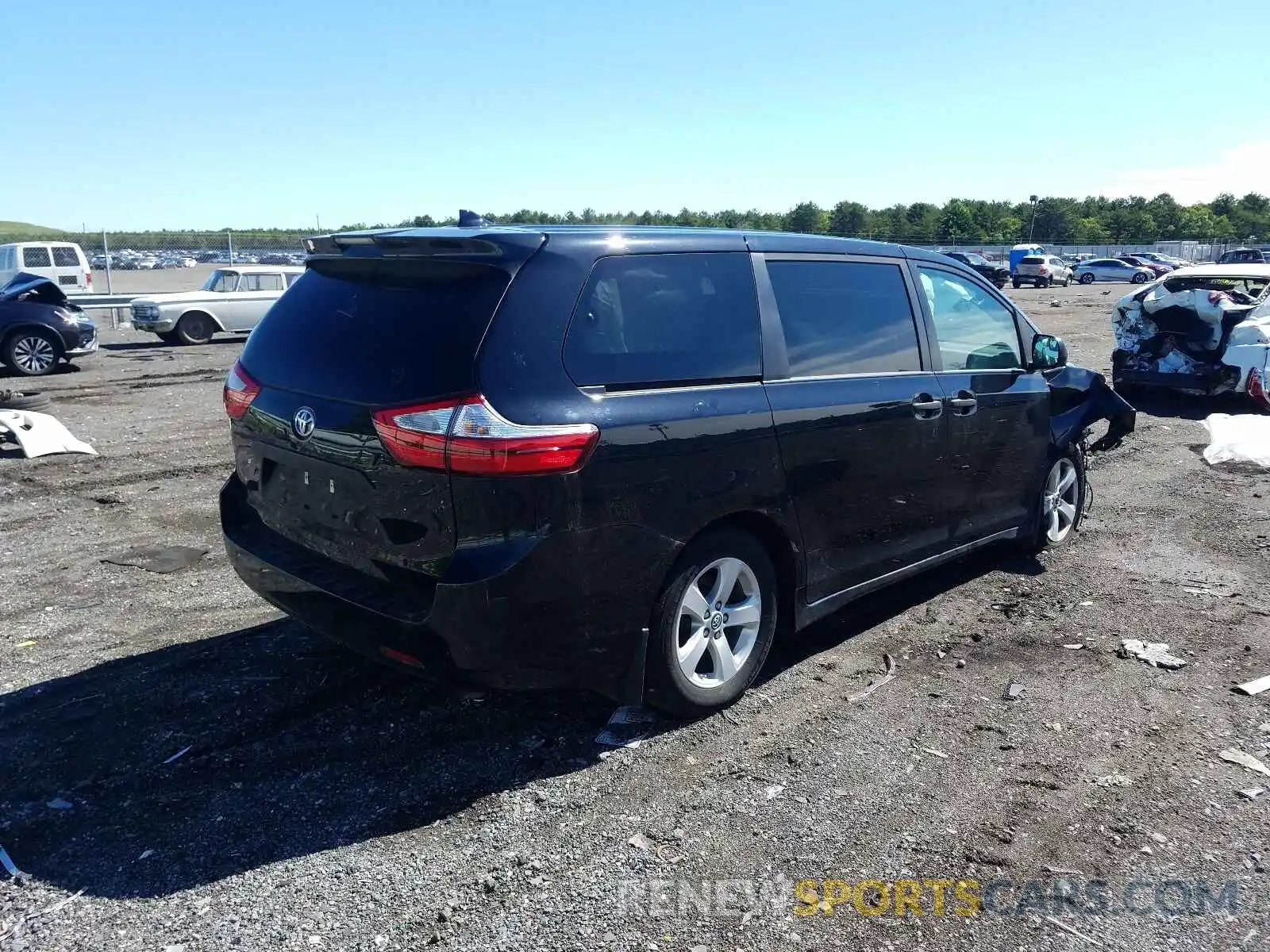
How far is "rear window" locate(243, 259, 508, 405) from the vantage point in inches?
132

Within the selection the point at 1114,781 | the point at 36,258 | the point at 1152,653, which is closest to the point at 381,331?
the point at 1114,781

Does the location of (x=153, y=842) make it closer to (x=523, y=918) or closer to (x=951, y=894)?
(x=523, y=918)

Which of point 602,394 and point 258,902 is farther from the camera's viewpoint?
point 602,394

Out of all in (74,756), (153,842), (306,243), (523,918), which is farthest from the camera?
(306,243)

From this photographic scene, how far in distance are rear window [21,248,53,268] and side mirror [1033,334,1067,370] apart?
26692mm

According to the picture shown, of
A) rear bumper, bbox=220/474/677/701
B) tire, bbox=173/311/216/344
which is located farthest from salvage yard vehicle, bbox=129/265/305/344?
rear bumper, bbox=220/474/677/701

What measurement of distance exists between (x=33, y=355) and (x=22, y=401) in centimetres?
423

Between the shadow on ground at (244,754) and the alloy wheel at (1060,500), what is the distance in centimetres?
231

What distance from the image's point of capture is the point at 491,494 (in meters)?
3.22

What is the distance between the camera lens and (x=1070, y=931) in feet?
9.29

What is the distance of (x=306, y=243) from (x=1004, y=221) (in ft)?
296

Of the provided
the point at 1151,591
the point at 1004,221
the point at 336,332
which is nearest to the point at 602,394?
the point at 336,332

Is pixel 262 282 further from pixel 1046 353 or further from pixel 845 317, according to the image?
pixel 845 317

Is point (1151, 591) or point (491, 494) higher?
point (491, 494)
